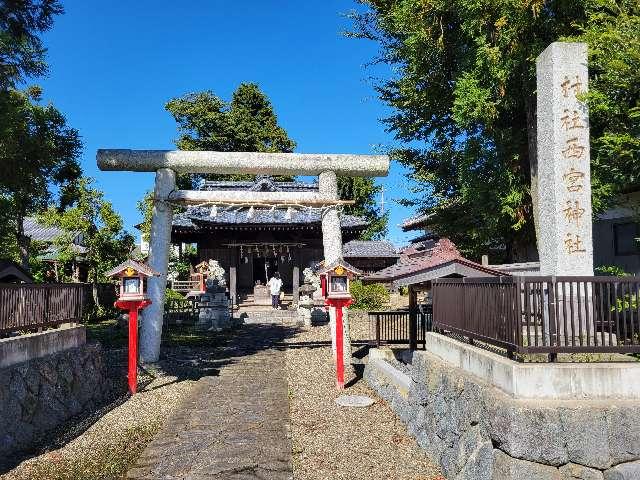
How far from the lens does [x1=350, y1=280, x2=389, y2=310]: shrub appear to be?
75.7 feet

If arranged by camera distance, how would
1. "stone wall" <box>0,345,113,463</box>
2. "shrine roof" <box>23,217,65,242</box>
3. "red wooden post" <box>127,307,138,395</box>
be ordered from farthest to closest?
"shrine roof" <box>23,217,65,242</box>
"red wooden post" <box>127,307,138,395</box>
"stone wall" <box>0,345,113,463</box>

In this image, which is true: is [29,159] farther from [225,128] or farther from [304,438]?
[225,128]

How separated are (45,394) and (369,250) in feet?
92.3

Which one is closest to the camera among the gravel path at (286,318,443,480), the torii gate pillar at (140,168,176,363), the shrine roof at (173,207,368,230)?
the gravel path at (286,318,443,480)

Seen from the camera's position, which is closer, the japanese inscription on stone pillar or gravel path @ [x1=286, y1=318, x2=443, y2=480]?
gravel path @ [x1=286, y1=318, x2=443, y2=480]

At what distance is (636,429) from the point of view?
386 centimetres

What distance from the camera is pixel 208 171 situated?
1106 centimetres

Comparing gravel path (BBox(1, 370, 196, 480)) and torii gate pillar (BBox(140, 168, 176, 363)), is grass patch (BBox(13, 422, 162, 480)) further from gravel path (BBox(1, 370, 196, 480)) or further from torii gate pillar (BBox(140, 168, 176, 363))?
torii gate pillar (BBox(140, 168, 176, 363))

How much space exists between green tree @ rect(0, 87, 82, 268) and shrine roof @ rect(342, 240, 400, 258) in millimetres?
18369

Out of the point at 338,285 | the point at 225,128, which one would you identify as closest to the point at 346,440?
the point at 338,285

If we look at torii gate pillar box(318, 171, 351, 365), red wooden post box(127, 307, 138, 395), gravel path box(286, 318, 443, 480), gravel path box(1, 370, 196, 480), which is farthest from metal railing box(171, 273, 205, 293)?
gravel path box(1, 370, 196, 480)

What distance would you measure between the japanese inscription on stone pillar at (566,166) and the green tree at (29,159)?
10.1 meters

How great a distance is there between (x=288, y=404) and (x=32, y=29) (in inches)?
392

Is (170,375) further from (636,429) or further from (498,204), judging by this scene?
(498,204)
